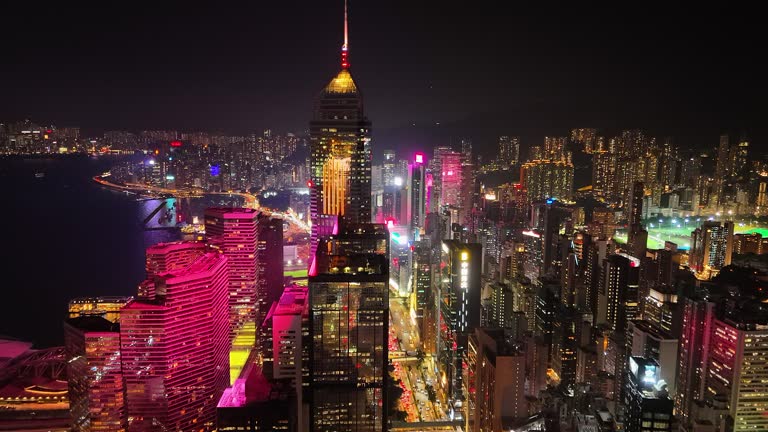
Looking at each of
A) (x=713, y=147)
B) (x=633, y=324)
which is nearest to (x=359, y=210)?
(x=633, y=324)

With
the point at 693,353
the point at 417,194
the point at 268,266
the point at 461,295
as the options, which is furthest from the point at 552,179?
the point at 693,353

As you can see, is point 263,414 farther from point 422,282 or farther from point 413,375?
point 422,282

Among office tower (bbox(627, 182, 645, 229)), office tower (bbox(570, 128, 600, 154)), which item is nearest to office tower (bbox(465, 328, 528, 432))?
office tower (bbox(627, 182, 645, 229))

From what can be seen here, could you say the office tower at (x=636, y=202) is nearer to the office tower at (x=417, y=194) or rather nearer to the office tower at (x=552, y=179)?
the office tower at (x=552, y=179)

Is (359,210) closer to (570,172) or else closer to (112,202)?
(570,172)

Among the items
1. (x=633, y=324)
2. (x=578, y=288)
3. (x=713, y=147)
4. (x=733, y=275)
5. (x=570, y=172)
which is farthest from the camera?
(x=570, y=172)

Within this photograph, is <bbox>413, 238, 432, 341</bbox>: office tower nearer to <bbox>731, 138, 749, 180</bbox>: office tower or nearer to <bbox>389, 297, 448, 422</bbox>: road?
<bbox>389, 297, 448, 422</bbox>: road
